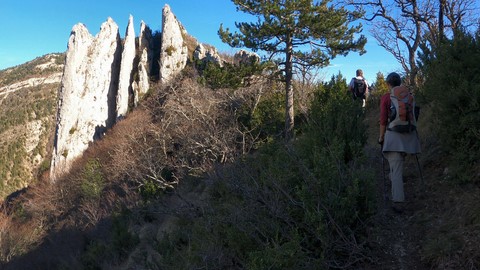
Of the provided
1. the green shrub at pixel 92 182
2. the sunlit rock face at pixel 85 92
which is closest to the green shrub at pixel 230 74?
the green shrub at pixel 92 182

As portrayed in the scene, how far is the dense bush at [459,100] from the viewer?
4.31 metres

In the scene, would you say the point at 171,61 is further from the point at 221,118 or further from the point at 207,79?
the point at 207,79

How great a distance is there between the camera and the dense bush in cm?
431

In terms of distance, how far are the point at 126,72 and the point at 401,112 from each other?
3400cm

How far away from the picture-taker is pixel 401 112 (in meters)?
4.54

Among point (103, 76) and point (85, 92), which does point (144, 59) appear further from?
point (85, 92)

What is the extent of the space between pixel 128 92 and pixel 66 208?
40.9ft

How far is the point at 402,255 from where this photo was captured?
375cm

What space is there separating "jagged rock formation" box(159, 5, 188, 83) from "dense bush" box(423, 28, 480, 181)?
28.8 metres

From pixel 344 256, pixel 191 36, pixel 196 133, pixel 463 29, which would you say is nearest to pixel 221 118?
pixel 196 133

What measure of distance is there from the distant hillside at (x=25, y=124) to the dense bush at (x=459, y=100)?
48.4m

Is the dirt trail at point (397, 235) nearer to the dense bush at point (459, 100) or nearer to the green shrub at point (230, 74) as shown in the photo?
the dense bush at point (459, 100)

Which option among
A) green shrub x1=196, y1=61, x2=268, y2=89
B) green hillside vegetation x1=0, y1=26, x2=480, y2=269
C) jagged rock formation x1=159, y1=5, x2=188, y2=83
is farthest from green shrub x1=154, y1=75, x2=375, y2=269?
jagged rock formation x1=159, y1=5, x2=188, y2=83

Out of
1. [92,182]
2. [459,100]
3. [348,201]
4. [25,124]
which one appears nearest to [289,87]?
[459,100]
